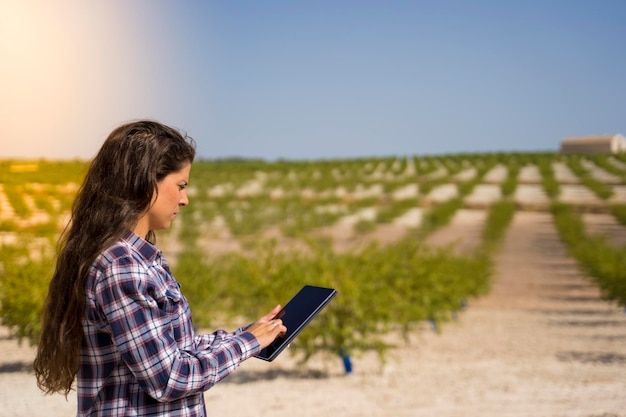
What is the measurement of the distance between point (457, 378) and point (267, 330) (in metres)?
5.35

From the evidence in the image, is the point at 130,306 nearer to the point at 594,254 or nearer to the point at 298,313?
the point at 298,313

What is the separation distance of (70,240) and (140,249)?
0.16m

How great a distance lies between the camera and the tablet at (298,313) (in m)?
1.62

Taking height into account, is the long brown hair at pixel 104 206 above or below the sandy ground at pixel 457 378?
above

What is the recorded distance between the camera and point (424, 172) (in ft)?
81.3

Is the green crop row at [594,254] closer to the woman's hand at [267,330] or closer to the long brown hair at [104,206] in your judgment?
the woman's hand at [267,330]

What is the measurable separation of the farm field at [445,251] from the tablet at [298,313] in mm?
3774

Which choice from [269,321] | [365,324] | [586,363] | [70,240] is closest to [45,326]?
[70,240]

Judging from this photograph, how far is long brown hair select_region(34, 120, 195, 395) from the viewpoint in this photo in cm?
153

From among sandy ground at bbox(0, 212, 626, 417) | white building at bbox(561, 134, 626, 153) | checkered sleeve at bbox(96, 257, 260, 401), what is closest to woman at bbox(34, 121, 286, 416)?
checkered sleeve at bbox(96, 257, 260, 401)

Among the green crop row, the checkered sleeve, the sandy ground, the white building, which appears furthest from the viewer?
the white building

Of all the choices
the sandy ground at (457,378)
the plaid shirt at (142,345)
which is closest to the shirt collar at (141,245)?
the plaid shirt at (142,345)

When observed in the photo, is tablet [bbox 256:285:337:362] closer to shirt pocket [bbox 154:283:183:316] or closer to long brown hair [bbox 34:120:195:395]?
shirt pocket [bbox 154:283:183:316]

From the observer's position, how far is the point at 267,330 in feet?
5.31
